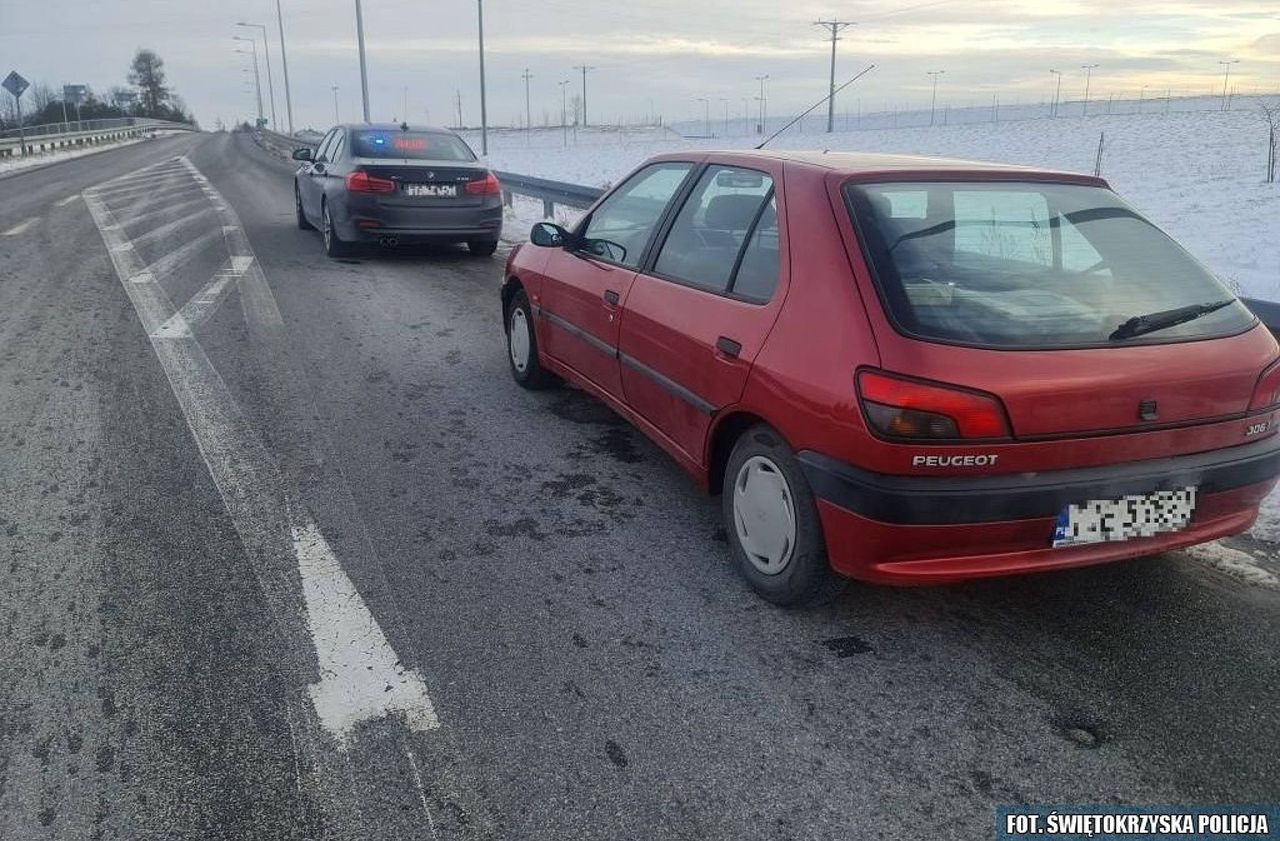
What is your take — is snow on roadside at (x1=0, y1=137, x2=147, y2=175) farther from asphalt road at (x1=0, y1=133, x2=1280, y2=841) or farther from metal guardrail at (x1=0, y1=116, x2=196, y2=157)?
asphalt road at (x1=0, y1=133, x2=1280, y2=841)

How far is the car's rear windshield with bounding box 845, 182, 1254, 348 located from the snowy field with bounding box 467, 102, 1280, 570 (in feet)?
3.88

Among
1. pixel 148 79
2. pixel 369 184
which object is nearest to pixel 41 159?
pixel 369 184

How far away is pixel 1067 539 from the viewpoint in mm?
2711

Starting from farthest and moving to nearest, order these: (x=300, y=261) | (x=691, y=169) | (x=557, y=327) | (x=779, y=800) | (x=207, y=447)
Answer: (x=300, y=261) → (x=557, y=327) → (x=207, y=447) → (x=691, y=169) → (x=779, y=800)

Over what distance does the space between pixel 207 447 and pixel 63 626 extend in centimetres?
171

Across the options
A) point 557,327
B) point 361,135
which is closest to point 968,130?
point 361,135

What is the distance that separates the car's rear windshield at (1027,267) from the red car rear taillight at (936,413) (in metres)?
0.18

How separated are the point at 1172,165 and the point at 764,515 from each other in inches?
927

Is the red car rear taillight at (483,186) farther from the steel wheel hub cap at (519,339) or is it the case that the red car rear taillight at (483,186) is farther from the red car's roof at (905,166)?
the red car's roof at (905,166)

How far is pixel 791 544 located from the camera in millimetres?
3002

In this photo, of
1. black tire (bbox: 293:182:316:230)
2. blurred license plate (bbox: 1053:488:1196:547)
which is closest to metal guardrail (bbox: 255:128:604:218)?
black tire (bbox: 293:182:316:230)

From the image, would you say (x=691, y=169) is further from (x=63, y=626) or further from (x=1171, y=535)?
(x=63, y=626)

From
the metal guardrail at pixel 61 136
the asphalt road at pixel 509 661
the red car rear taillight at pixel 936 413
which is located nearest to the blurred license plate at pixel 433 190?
the asphalt road at pixel 509 661

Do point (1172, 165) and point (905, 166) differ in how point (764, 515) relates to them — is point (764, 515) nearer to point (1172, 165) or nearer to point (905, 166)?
point (905, 166)
